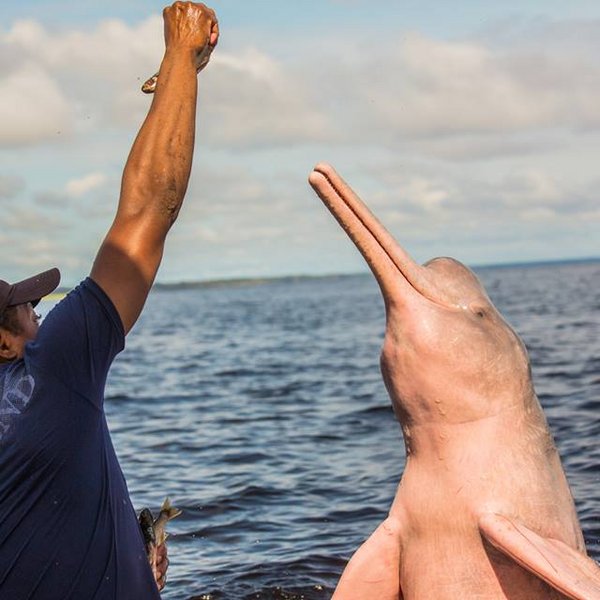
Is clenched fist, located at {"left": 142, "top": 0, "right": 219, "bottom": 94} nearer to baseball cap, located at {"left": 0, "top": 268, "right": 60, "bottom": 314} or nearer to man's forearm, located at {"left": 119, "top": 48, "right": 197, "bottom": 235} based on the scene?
man's forearm, located at {"left": 119, "top": 48, "right": 197, "bottom": 235}

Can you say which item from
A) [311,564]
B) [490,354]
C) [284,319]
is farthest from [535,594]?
[284,319]

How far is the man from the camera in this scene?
14.3 feet

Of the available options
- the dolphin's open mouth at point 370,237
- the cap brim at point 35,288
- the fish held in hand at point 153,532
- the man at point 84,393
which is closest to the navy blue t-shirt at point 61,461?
the man at point 84,393

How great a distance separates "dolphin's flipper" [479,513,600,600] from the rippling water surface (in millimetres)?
4256

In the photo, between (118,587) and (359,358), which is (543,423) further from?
(359,358)

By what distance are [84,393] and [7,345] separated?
55 centimetres

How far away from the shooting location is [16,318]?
478 cm

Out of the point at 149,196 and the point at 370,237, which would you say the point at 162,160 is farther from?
the point at 370,237

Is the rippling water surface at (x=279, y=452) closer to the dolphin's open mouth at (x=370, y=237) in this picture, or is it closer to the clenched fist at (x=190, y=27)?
the dolphin's open mouth at (x=370, y=237)

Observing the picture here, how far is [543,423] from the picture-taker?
20.0 ft

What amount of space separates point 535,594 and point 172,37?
3.31m

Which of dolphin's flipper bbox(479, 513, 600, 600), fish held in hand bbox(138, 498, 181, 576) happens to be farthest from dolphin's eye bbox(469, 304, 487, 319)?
fish held in hand bbox(138, 498, 181, 576)

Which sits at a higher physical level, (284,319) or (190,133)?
(190,133)

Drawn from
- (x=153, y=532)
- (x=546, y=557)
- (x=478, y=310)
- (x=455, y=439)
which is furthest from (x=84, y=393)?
(x=478, y=310)
